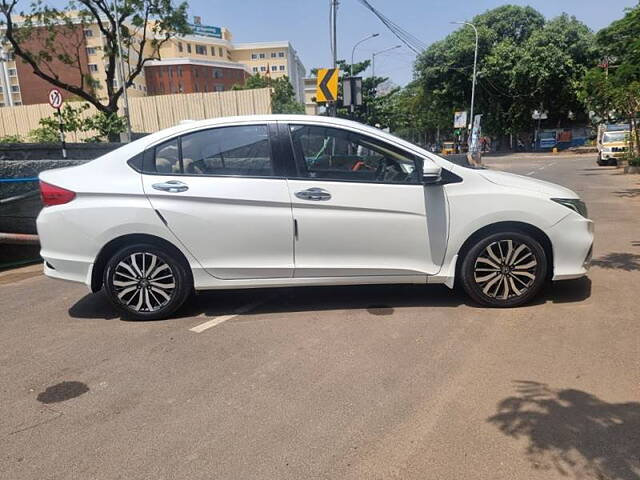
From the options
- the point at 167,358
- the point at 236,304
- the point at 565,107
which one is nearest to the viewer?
the point at 167,358

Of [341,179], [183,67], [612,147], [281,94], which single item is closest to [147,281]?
[341,179]

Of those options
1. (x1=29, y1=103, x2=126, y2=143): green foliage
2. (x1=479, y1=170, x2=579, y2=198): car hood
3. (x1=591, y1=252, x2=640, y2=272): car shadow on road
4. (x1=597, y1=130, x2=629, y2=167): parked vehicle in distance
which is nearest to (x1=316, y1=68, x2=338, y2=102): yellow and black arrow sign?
(x1=591, y1=252, x2=640, y2=272): car shadow on road

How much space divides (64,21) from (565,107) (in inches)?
1525

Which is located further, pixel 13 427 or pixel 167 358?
pixel 167 358

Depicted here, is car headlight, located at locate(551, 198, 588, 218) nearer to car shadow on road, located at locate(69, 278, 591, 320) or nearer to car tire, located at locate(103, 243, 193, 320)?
car shadow on road, located at locate(69, 278, 591, 320)

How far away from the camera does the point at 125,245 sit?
433cm

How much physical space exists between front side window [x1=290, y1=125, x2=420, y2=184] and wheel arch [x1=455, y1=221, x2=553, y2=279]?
2.31 ft

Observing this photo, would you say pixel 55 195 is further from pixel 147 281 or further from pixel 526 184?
pixel 526 184

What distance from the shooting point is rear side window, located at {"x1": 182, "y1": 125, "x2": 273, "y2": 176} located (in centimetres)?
425

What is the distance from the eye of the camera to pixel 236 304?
489 centimetres

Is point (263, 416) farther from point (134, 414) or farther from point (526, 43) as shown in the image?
point (526, 43)

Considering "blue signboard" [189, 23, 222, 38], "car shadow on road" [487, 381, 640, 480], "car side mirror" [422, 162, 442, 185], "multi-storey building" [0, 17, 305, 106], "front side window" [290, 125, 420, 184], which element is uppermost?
"blue signboard" [189, 23, 222, 38]

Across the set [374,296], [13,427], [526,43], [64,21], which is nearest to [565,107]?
[526,43]

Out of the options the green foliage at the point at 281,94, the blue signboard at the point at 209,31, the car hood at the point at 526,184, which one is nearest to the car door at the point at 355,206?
the car hood at the point at 526,184
